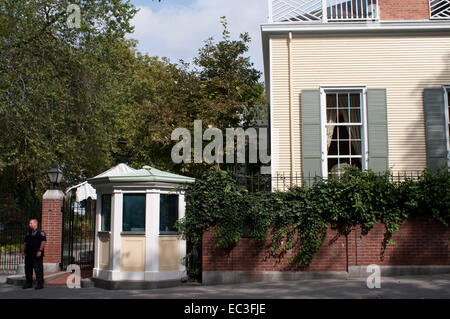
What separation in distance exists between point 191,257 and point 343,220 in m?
4.14

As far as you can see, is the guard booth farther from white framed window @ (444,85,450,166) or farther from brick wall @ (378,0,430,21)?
brick wall @ (378,0,430,21)

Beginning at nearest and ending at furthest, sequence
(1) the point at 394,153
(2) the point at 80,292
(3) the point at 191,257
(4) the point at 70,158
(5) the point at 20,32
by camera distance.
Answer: (2) the point at 80,292 → (3) the point at 191,257 → (1) the point at 394,153 → (5) the point at 20,32 → (4) the point at 70,158

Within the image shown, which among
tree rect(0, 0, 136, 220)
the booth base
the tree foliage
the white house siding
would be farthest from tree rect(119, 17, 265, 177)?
the booth base

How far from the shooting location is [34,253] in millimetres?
11922

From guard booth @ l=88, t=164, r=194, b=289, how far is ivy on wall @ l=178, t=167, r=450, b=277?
0.54 meters

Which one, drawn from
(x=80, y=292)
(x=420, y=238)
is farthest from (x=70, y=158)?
(x=420, y=238)

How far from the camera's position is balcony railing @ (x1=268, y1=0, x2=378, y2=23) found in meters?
14.4

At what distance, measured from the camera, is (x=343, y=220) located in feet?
37.8

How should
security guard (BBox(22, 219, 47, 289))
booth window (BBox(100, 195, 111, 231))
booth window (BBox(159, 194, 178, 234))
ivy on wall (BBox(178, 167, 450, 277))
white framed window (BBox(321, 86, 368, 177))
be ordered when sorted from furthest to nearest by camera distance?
white framed window (BBox(321, 86, 368, 177)) < booth window (BBox(100, 195, 111, 231)) < security guard (BBox(22, 219, 47, 289)) < booth window (BBox(159, 194, 178, 234)) < ivy on wall (BBox(178, 167, 450, 277))

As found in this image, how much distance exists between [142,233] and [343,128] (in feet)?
23.2

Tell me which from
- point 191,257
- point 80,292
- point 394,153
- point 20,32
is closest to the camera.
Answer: point 80,292

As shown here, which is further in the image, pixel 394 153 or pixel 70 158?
pixel 70 158

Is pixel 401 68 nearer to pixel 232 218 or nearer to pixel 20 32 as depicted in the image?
pixel 232 218

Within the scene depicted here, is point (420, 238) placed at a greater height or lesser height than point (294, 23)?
lesser
